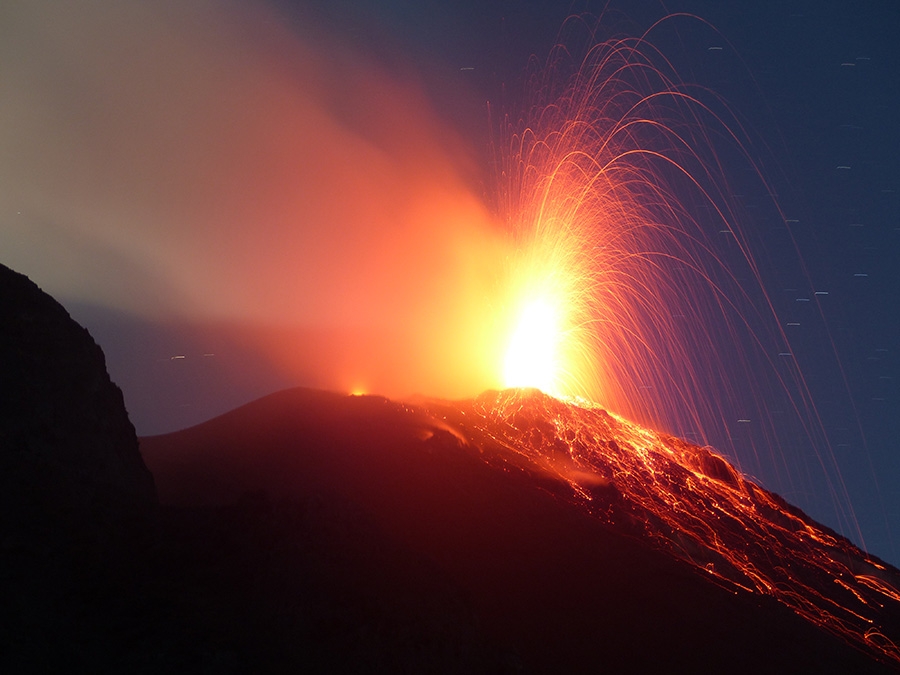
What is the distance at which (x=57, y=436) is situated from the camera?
1388cm

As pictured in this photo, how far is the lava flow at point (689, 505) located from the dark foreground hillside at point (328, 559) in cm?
35

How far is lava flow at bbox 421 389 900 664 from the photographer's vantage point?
21125 mm

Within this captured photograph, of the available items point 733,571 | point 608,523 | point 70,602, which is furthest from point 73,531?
point 733,571

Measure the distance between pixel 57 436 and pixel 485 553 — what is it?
12313mm

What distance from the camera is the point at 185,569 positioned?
1036 centimetres

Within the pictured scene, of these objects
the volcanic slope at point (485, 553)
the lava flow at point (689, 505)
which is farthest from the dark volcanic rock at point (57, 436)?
the lava flow at point (689, 505)

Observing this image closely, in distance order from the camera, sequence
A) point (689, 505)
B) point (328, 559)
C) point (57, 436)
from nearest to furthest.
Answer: point (328, 559), point (57, 436), point (689, 505)

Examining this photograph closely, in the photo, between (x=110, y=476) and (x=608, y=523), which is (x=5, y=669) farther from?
(x=608, y=523)

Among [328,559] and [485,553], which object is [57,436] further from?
[485,553]

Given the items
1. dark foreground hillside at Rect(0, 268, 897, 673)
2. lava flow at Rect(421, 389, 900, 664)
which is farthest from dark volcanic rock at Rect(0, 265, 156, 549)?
lava flow at Rect(421, 389, 900, 664)

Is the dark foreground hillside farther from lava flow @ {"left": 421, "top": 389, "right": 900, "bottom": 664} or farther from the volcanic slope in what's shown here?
lava flow @ {"left": 421, "top": 389, "right": 900, "bottom": 664}

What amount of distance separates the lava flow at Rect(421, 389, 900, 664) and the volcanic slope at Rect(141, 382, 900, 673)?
18 cm

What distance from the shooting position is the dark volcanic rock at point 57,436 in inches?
429

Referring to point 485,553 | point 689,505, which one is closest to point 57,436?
point 485,553
